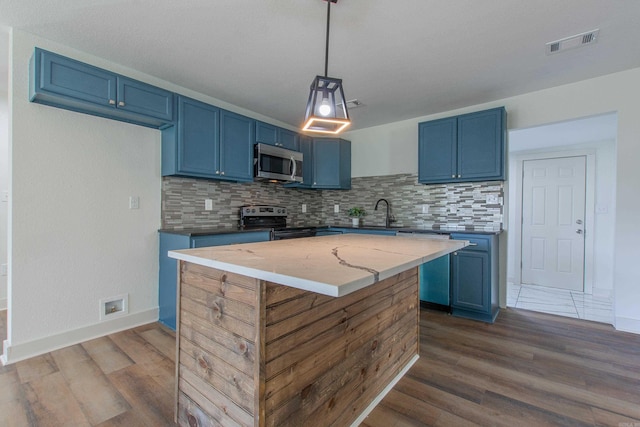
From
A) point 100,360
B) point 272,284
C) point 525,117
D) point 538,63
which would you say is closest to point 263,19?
point 272,284

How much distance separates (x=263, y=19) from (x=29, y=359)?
300cm

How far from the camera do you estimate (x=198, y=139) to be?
2990 mm

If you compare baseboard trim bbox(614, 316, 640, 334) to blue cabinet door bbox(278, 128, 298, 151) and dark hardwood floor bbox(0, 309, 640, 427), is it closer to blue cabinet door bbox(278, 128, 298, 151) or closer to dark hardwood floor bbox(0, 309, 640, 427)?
dark hardwood floor bbox(0, 309, 640, 427)

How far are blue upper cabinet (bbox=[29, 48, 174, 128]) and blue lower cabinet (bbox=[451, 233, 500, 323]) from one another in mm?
3228

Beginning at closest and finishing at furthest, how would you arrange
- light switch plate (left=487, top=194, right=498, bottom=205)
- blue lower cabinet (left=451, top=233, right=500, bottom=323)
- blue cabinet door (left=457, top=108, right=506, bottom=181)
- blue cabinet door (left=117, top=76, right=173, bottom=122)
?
blue cabinet door (left=117, top=76, right=173, bottom=122), blue lower cabinet (left=451, top=233, right=500, bottom=323), blue cabinet door (left=457, top=108, right=506, bottom=181), light switch plate (left=487, top=194, right=498, bottom=205)

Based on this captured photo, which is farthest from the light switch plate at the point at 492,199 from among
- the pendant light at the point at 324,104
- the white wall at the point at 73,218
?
the white wall at the point at 73,218

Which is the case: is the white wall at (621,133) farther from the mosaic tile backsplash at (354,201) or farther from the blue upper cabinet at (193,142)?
the blue upper cabinet at (193,142)

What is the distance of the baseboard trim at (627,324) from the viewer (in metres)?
2.71

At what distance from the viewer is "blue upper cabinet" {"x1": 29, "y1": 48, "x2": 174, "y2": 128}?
2.11 meters

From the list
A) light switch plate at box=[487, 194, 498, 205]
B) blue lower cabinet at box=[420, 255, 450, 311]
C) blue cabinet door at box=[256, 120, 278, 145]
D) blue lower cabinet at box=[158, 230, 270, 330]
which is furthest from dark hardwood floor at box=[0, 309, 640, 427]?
blue cabinet door at box=[256, 120, 278, 145]

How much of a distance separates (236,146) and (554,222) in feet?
15.8

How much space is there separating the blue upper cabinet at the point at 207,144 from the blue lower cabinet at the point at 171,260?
68 cm

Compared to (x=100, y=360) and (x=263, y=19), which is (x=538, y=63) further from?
(x=100, y=360)

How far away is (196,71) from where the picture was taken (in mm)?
2732
